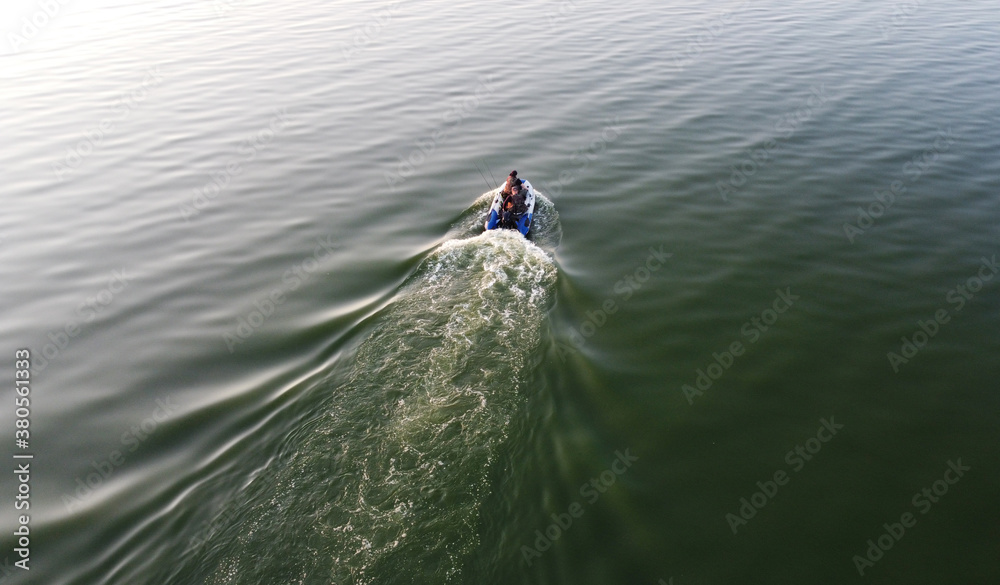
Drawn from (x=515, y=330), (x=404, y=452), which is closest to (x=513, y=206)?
(x=515, y=330)

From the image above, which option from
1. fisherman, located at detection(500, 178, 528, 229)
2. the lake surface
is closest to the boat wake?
the lake surface

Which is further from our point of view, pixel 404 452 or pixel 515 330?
pixel 515 330

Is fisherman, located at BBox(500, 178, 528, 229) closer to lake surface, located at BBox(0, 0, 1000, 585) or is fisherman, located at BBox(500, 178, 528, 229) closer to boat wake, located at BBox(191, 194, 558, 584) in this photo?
lake surface, located at BBox(0, 0, 1000, 585)

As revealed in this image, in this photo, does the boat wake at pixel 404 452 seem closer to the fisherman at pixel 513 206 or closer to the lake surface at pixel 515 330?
the lake surface at pixel 515 330

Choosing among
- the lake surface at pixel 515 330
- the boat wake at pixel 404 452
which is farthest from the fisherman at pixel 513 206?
the boat wake at pixel 404 452

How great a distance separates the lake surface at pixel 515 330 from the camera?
6828 mm

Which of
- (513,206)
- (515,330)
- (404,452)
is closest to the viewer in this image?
(404,452)

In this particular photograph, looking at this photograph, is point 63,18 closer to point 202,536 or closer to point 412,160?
point 412,160

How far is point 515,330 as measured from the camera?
31.8ft

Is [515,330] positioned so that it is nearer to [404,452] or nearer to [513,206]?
[404,452]

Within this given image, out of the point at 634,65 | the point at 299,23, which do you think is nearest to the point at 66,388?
the point at 634,65

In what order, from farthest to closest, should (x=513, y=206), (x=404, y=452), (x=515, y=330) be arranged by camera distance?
1. (x=513, y=206)
2. (x=515, y=330)
3. (x=404, y=452)

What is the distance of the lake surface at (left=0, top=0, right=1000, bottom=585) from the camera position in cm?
683

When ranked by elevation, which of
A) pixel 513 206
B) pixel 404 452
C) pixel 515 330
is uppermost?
pixel 513 206
